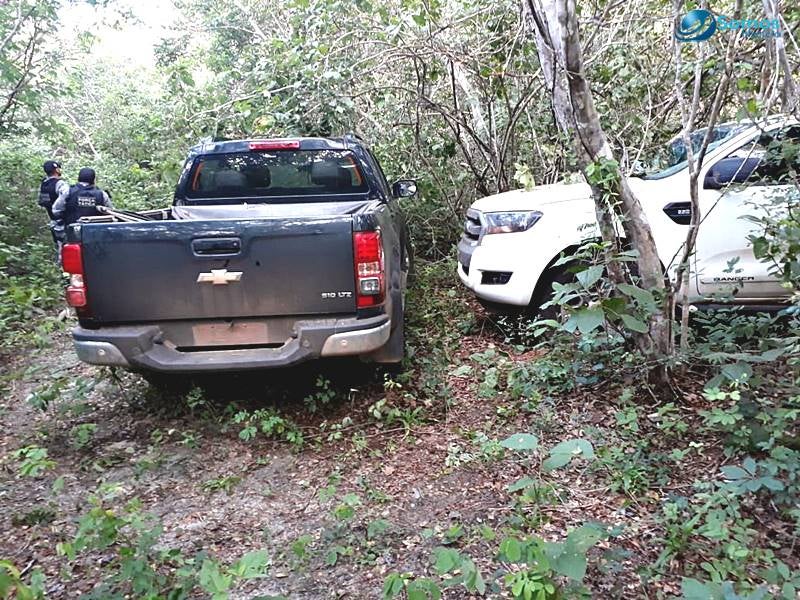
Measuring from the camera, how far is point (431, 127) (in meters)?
8.45

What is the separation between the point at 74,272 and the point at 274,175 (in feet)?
7.09

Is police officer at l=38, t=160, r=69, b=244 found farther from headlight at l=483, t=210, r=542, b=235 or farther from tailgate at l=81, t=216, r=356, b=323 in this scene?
headlight at l=483, t=210, r=542, b=235

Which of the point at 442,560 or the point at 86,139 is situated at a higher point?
the point at 86,139

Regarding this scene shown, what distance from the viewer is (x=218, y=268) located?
3393mm

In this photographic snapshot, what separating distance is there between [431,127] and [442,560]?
7344 mm

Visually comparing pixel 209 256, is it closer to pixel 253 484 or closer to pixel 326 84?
pixel 253 484

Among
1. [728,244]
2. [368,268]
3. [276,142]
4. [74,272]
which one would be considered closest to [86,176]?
[276,142]

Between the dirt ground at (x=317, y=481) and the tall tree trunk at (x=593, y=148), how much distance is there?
53 centimetres

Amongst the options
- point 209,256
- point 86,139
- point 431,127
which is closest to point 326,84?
point 431,127

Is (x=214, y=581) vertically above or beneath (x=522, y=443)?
beneath

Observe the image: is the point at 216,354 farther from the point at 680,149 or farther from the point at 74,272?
the point at 680,149

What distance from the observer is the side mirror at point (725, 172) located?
4016mm

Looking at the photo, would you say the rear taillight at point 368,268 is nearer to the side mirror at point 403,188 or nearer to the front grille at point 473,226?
the front grille at point 473,226

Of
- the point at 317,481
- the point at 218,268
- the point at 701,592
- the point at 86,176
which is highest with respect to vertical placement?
the point at 86,176
